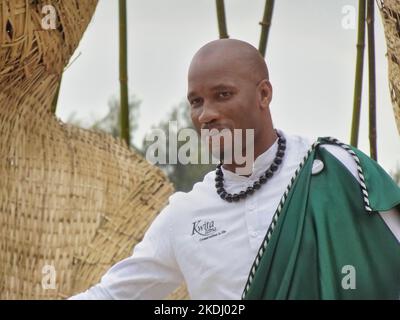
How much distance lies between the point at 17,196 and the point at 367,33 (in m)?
1.09

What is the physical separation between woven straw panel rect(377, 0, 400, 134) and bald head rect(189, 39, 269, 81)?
61 centimetres

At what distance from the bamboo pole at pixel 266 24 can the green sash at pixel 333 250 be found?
1.13 m

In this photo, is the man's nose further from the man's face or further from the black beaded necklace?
the black beaded necklace

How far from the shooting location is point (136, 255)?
264 cm

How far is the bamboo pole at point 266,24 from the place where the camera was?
3551 mm

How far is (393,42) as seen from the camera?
123 inches

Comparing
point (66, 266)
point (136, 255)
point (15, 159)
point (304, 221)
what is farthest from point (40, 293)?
point (304, 221)

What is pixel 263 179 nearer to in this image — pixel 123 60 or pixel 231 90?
pixel 231 90

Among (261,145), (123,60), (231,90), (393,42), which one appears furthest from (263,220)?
(123,60)

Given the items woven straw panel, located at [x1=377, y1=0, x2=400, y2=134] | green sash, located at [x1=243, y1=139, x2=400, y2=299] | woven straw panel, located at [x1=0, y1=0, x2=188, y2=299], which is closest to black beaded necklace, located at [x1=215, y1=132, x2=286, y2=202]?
green sash, located at [x1=243, y1=139, x2=400, y2=299]

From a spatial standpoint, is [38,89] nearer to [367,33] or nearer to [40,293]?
[40,293]

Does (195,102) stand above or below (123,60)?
below

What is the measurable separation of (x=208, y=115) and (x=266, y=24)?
1130 mm

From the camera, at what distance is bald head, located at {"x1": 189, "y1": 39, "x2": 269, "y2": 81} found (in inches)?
101
